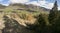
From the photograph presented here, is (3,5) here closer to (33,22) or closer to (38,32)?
(33,22)

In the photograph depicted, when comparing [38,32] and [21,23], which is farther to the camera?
[21,23]

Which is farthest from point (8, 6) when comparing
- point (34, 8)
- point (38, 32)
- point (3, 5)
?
point (38, 32)

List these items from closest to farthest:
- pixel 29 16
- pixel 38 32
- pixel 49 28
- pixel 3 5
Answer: pixel 49 28, pixel 38 32, pixel 29 16, pixel 3 5

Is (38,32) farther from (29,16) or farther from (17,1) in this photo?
(17,1)

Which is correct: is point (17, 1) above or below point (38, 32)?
above

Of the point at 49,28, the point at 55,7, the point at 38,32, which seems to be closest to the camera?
the point at 49,28

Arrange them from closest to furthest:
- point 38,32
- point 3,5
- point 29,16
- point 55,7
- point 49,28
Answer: point 49,28 → point 38,32 → point 55,7 → point 29,16 → point 3,5

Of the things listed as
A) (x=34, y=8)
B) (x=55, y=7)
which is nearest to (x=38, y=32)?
(x=55, y=7)

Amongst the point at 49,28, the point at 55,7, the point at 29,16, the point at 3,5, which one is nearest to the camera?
the point at 49,28

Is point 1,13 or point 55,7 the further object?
point 1,13
